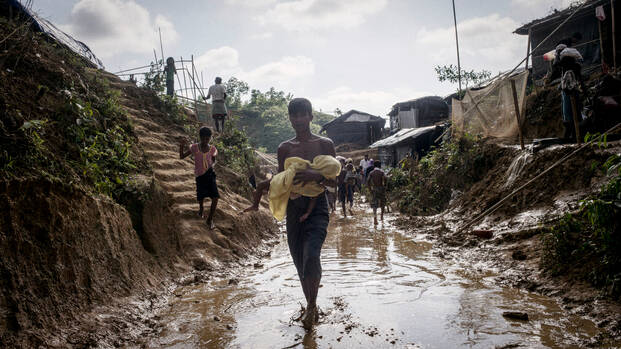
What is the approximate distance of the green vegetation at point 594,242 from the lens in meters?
3.39

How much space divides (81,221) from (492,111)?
952 centimetres

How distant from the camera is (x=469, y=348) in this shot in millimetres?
2793

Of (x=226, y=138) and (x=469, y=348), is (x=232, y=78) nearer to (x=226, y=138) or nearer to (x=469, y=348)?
(x=226, y=138)

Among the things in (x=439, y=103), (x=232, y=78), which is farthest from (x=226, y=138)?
(x=232, y=78)

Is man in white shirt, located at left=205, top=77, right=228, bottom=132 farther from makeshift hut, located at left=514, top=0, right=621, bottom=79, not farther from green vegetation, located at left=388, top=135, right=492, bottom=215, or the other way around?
makeshift hut, located at left=514, top=0, right=621, bottom=79

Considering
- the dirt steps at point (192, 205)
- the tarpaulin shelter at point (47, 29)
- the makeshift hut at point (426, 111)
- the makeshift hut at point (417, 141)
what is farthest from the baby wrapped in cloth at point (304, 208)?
the makeshift hut at point (426, 111)

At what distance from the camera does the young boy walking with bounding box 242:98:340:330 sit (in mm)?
3351

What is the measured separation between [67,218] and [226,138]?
9.85m

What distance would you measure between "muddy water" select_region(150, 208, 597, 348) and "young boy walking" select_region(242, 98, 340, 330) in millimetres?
405

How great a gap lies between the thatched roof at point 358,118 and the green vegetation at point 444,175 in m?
25.7

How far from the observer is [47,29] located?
36.1ft

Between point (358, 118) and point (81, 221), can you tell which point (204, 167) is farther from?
point (358, 118)

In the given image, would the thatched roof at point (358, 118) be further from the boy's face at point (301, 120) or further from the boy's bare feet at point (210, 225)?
the boy's face at point (301, 120)

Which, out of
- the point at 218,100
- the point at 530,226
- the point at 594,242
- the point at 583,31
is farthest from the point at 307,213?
the point at 583,31
